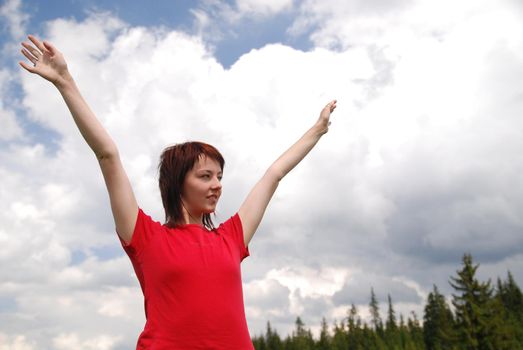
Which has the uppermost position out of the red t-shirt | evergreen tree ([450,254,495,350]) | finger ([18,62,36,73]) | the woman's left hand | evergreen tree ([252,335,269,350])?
evergreen tree ([252,335,269,350])

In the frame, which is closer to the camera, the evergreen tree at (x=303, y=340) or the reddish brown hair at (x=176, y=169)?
the reddish brown hair at (x=176, y=169)

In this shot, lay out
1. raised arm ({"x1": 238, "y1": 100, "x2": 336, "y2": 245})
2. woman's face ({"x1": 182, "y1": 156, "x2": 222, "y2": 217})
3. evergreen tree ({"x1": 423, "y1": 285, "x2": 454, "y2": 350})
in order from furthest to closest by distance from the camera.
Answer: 1. evergreen tree ({"x1": 423, "y1": 285, "x2": 454, "y2": 350})
2. raised arm ({"x1": 238, "y1": 100, "x2": 336, "y2": 245})
3. woman's face ({"x1": 182, "y1": 156, "x2": 222, "y2": 217})

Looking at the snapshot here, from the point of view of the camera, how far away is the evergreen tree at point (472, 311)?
4097 cm

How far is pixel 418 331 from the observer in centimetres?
8956

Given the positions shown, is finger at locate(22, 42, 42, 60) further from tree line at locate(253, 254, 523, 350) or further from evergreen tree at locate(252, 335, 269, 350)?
evergreen tree at locate(252, 335, 269, 350)

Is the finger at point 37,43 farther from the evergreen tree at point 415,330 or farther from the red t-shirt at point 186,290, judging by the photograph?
the evergreen tree at point 415,330

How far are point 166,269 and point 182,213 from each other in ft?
1.96

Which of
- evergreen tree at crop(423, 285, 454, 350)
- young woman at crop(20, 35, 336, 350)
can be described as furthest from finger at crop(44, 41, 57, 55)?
evergreen tree at crop(423, 285, 454, 350)

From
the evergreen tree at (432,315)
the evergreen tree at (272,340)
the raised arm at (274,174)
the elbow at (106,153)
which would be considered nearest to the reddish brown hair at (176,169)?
the raised arm at (274,174)

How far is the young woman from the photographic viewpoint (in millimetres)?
3152

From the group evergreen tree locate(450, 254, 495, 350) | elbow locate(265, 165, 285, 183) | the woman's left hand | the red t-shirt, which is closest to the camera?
the red t-shirt

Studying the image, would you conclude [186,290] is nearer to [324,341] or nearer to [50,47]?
[50,47]

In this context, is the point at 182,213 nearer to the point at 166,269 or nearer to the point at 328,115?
the point at 166,269

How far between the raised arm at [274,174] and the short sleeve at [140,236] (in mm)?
722
